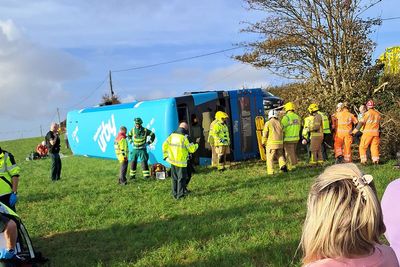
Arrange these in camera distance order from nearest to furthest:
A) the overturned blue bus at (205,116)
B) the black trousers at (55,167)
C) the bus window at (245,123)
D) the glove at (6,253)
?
the glove at (6,253) → the black trousers at (55,167) → the overturned blue bus at (205,116) → the bus window at (245,123)

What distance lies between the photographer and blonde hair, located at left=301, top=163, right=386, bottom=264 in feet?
6.13

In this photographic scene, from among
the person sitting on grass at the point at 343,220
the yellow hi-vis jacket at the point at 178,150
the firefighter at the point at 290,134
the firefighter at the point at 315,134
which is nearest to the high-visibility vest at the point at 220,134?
the firefighter at the point at 290,134

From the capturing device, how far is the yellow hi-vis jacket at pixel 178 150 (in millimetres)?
9719

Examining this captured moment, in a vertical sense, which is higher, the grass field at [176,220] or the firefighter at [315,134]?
the firefighter at [315,134]

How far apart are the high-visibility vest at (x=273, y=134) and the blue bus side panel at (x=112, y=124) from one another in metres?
3.90

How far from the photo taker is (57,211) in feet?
31.5

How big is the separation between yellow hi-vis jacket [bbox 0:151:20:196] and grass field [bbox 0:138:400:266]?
121 cm

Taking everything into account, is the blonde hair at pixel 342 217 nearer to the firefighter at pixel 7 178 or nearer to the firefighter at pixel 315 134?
the firefighter at pixel 7 178

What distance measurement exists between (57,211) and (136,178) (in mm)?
4191

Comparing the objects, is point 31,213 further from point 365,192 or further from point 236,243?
point 365,192

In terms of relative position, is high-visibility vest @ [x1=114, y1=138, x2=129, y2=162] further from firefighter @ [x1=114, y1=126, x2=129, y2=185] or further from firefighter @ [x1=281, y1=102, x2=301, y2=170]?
firefighter @ [x1=281, y1=102, x2=301, y2=170]

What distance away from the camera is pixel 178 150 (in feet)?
31.9

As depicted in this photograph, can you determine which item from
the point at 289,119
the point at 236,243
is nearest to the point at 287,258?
the point at 236,243

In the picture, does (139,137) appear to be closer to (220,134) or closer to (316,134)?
(220,134)
